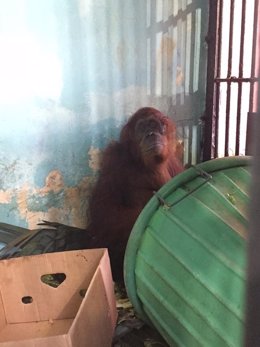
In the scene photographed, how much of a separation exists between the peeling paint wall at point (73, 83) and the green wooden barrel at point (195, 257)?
811mm

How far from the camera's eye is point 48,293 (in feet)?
4.79

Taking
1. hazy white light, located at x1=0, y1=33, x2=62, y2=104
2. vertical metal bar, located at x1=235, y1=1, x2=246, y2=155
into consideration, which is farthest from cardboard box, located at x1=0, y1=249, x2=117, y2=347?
vertical metal bar, located at x1=235, y1=1, x2=246, y2=155

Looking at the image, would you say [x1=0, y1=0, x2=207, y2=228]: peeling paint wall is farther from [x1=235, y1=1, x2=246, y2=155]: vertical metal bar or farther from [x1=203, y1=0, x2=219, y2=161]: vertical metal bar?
[x1=235, y1=1, x2=246, y2=155]: vertical metal bar

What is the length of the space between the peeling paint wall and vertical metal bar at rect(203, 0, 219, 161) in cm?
5

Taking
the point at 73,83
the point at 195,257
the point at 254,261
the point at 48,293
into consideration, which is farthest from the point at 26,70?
the point at 254,261

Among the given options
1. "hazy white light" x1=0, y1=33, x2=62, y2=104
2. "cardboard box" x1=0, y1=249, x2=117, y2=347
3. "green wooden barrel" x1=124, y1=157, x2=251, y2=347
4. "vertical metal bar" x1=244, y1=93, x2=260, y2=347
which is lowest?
"cardboard box" x1=0, y1=249, x2=117, y2=347

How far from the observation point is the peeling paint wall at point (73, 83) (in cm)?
191

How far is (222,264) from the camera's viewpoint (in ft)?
3.57

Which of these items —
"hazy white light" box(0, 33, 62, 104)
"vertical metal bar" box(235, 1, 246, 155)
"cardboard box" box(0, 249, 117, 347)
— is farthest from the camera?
"vertical metal bar" box(235, 1, 246, 155)

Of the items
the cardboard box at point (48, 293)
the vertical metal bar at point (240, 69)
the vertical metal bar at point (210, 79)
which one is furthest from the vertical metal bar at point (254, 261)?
the vertical metal bar at point (210, 79)

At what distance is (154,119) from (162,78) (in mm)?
399

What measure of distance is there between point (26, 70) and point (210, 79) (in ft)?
3.22

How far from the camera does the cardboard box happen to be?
4.48 feet

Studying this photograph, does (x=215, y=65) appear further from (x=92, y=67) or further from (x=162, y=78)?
(x=92, y=67)
